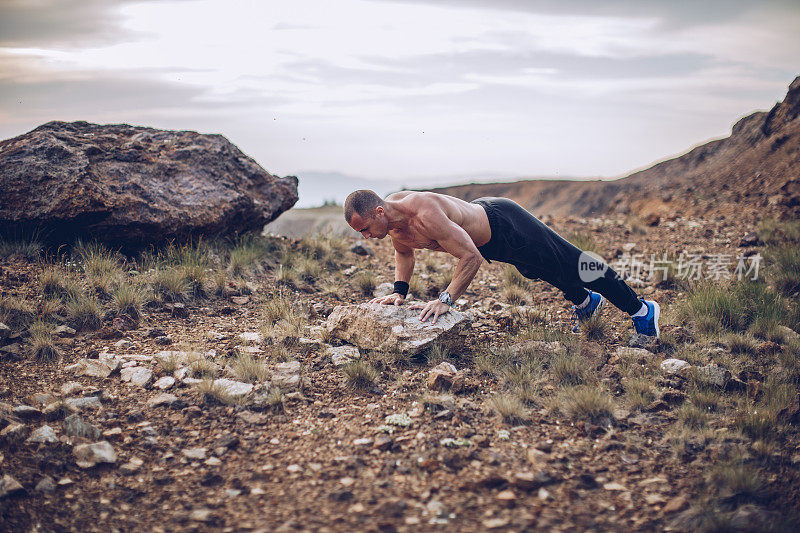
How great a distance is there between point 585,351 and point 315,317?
2370 mm

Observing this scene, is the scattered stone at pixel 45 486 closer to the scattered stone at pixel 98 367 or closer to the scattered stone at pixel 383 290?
the scattered stone at pixel 98 367

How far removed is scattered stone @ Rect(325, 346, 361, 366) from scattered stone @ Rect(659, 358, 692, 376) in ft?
7.35

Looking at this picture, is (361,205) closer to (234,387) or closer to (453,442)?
(234,387)

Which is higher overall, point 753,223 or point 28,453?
point 753,223

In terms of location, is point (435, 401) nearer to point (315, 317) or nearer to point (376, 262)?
point (315, 317)

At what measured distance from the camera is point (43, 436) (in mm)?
3000

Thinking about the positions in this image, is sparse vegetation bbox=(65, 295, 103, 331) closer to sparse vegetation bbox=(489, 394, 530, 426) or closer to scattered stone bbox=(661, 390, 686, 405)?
sparse vegetation bbox=(489, 394, 530, 426)

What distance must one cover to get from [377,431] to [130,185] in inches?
166

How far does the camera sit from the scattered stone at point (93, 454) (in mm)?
2869

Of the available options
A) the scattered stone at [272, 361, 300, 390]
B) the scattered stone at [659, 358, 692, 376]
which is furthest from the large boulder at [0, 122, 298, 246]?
the scattered stone at [659, 358, 692, 376]

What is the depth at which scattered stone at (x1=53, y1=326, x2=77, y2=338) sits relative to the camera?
4.26 m

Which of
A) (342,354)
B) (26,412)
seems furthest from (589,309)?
(26,412)

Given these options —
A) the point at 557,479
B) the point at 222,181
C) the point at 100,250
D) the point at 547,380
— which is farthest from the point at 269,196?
the point at 557,479

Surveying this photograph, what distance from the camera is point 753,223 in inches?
336
